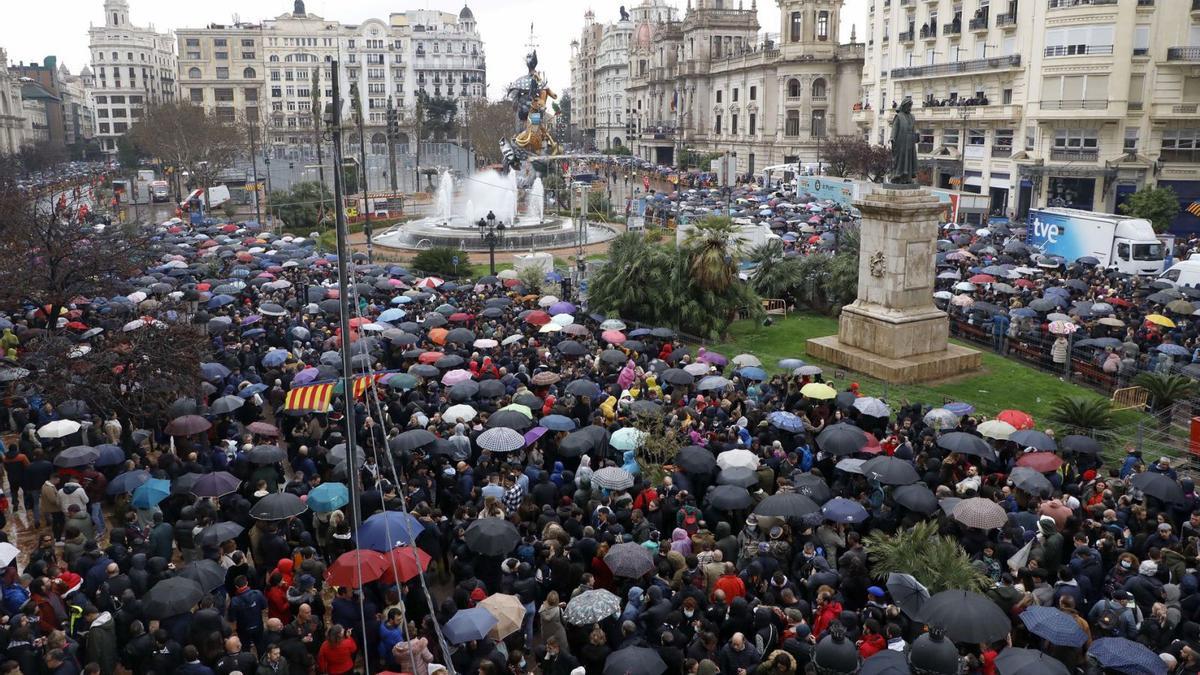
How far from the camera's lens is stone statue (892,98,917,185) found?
20719mm

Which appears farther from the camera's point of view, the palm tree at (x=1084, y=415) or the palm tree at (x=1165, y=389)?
the palm tree at (x=1165, y=389)

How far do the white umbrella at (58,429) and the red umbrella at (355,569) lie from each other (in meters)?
6.50

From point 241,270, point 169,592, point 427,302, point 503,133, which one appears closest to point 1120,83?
point 427,302

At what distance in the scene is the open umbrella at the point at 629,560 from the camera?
1013cm

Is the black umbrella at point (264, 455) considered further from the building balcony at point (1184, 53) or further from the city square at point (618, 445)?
the building balcony at point (1184, 53)

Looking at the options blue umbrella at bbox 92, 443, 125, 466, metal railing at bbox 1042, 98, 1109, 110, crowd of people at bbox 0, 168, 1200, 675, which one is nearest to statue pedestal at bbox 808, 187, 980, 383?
crowd of people at bbox 0, 168, 1200, 675

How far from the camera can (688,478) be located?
43.9 feet

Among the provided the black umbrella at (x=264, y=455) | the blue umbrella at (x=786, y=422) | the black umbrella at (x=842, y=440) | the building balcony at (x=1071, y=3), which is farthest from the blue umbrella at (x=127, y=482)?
the building balcony at (x=1071, y=3)

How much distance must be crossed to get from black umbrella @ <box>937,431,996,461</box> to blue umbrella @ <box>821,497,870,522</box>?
2.69 m

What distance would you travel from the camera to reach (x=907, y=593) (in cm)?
996

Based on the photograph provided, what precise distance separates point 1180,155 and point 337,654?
161 feet

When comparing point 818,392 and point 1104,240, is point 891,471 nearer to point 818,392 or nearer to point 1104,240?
point 818,392

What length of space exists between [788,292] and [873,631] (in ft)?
67.3

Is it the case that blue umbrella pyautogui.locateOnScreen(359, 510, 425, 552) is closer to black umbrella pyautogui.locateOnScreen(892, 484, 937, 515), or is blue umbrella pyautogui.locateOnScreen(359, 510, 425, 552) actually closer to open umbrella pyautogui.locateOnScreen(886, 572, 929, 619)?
open umbrella pyautogui.locateOnScreen(886, 572, 929, 619)
